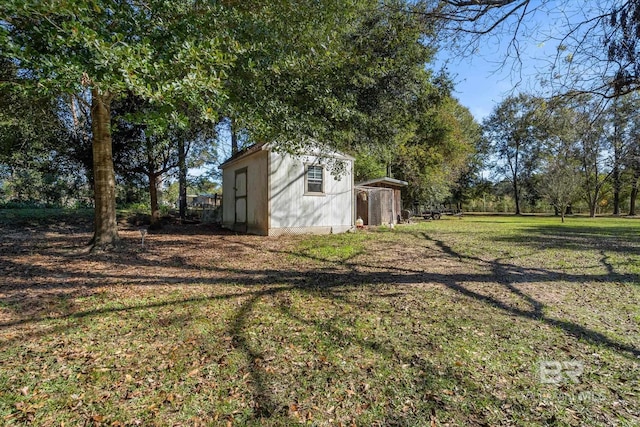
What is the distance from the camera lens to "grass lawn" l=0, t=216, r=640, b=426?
2180 millimetres

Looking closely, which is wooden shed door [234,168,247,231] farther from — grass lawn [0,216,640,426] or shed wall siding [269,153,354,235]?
grass lawn [0,216,640,426]

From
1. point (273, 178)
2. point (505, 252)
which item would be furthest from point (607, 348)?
point (273, 178)

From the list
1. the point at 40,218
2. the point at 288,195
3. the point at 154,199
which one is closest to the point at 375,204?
the point at 288,195

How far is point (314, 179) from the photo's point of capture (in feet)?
37.5

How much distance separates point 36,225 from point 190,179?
21.9ft

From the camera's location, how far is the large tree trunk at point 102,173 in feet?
24.5

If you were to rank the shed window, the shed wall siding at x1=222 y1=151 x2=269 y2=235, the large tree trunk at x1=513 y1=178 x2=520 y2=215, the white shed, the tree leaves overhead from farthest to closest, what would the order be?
the large tree trunk at x1=513 y1=178 x2=520 y2=215 → the shed window → the shed wall siding at x1=222 y1=151 x2=269 y2=235 → the white shed → the tree leaves overhead

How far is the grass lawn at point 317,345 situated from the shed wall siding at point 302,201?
4635 millimetres

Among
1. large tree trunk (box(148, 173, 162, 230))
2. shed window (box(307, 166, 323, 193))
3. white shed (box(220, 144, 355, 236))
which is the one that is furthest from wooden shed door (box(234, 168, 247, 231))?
large tree trunk (box(148, 173, 162, 230))

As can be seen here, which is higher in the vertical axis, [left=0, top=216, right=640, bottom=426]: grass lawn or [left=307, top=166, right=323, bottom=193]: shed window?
[left=307, top=166, right=323, bottom=193]: shed window

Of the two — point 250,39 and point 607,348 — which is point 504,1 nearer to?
point 250,39

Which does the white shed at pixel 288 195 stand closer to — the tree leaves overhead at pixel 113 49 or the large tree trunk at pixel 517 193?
the tree leaves overhead at pixel 113 49

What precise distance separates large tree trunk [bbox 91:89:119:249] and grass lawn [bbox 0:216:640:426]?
151cm

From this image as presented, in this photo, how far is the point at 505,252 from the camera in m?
8.05
